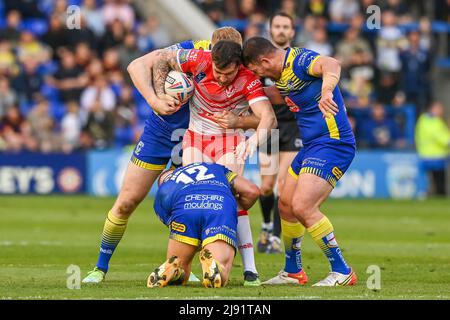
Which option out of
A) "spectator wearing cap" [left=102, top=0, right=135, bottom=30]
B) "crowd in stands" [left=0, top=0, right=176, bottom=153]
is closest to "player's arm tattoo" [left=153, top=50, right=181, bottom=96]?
"crowd in stands" [left=0, top=0, right=176, bottom=153]

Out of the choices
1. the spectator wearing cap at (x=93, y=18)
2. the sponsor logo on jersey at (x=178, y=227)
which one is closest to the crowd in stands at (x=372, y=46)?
the spectator wearing cap at (x=93, y=18)

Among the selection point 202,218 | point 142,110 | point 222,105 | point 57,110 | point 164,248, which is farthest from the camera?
point 142,110

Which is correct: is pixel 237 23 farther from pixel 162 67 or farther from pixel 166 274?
pixel 166 274

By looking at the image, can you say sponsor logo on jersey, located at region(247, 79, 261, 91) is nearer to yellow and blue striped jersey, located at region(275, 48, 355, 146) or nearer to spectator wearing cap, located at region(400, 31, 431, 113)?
yellow and blue striped jersey, located at region(275, 48, 355, 146)

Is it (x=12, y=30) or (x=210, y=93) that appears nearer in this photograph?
(x=210, y=93)

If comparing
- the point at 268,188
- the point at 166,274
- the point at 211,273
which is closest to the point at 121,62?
the point at 268,188

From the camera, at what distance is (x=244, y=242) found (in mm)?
10930

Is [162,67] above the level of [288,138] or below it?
above

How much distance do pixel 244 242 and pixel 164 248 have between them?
4334 millimetres

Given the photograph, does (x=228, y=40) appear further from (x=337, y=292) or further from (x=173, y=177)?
(x=337, y=292)

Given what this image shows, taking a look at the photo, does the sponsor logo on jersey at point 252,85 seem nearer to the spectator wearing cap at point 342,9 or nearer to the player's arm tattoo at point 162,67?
the player's arm tattoo at point 162,67

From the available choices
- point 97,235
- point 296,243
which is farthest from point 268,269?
point 97,235

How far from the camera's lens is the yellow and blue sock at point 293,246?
1116cm

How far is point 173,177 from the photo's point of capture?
10.9 meters
